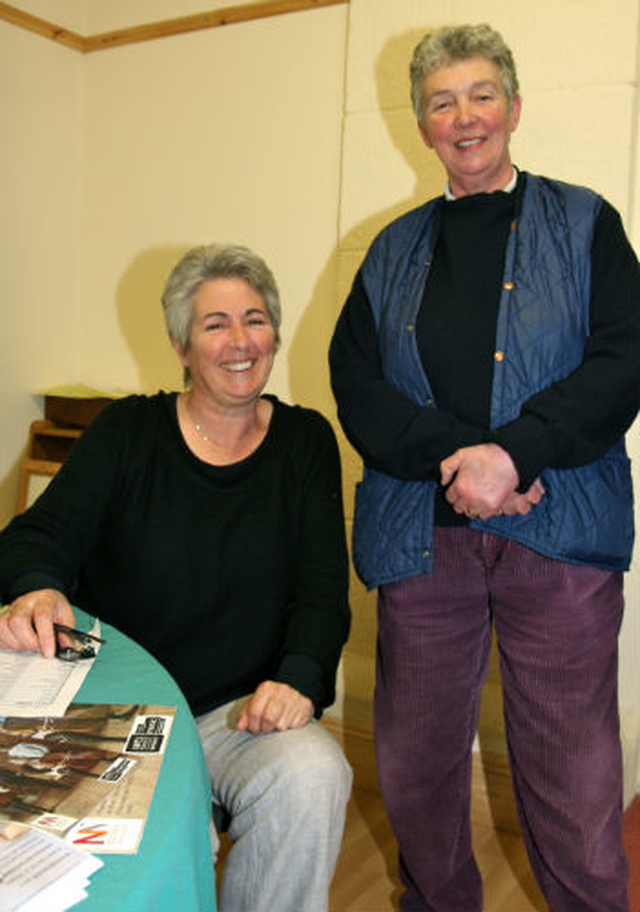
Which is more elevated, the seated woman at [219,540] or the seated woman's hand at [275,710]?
the seated woman at [219,540]

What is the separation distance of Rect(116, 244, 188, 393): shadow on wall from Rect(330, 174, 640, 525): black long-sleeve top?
178 centimetres

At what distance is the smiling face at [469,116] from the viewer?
156 cm

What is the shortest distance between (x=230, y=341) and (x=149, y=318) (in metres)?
1.86

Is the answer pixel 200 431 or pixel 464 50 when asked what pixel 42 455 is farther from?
pixel 464 50

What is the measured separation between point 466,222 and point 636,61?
99 centimetres

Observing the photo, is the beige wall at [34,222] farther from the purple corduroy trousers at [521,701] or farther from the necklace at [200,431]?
the purple corduroy trousers at [521,701]

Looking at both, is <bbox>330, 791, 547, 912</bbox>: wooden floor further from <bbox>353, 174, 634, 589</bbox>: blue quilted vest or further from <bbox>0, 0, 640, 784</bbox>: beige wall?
<bbox>353, 174, 634, 589</bbox>: blue quilted vest

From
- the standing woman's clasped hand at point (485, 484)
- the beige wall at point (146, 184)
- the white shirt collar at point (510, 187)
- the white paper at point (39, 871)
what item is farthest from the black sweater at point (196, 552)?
the beige wall at point (146, 184)

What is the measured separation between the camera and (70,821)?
81 cm

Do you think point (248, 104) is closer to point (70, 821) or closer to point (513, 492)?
point (513, 492)

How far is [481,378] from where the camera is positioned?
→ 5.16 ft

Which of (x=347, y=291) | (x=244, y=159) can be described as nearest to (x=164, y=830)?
(x=347, y=291)

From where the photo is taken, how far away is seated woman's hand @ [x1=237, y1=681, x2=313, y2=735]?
1.36 metres

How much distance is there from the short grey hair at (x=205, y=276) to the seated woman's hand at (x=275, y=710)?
26.4 inches
